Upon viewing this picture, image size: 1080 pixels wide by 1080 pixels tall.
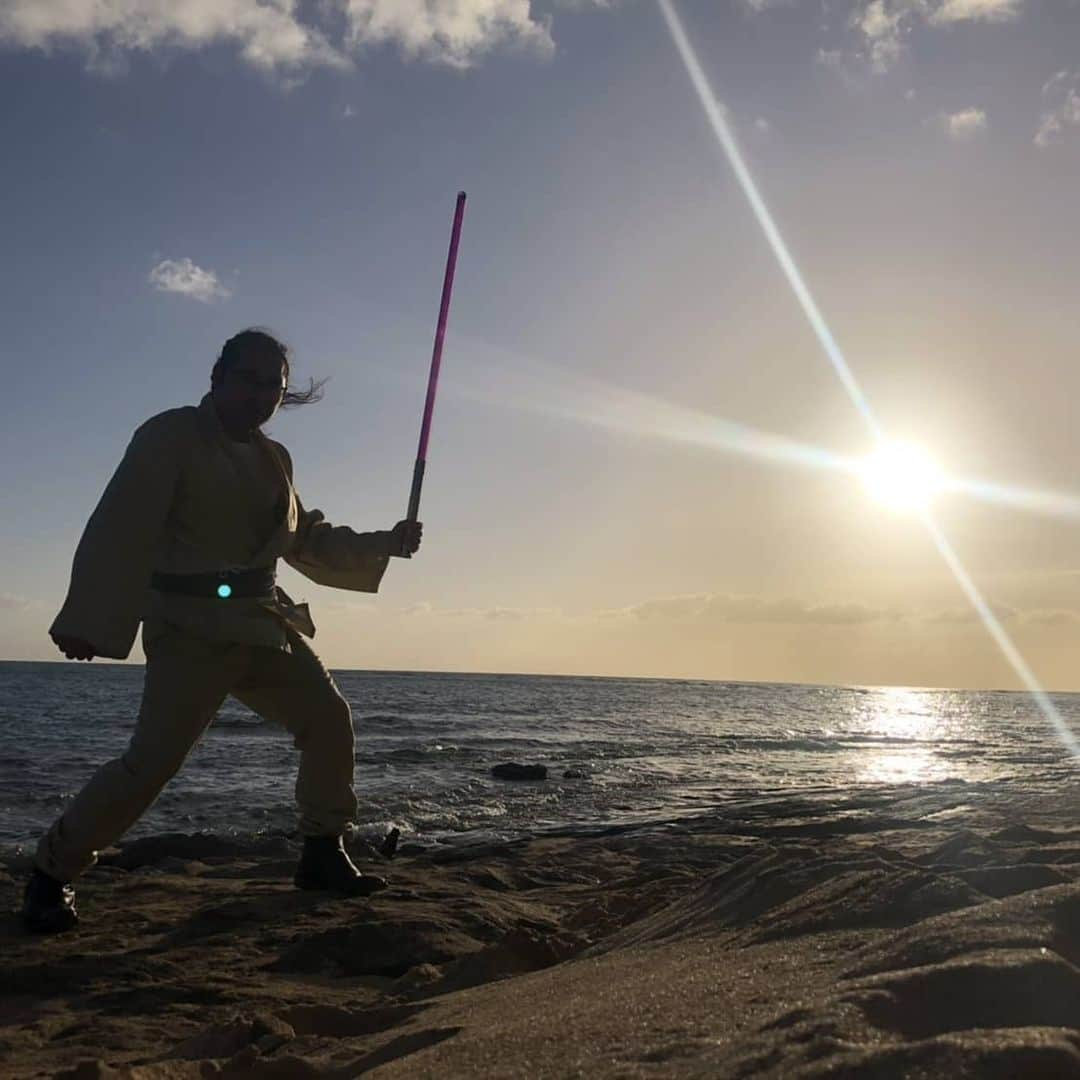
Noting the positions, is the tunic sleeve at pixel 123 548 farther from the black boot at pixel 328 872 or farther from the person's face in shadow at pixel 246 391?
the black boot at pixel 328 872

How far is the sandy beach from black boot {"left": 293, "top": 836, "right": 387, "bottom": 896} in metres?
0.12

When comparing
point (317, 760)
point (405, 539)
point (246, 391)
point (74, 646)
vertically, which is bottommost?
point (317, 760)

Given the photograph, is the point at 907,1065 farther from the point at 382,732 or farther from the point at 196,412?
the point at 382,732

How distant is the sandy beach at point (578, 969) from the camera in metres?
1.31

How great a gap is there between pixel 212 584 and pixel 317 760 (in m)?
0.90

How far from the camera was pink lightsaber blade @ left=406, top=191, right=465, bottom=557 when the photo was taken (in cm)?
448

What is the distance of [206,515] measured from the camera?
3.83m

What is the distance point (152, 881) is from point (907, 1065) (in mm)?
4037

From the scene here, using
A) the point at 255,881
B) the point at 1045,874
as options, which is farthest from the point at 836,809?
the point at 1045,874

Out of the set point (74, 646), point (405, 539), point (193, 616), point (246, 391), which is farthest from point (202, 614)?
point (405, 539)

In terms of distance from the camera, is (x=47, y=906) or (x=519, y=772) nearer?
(x=47, y=906)

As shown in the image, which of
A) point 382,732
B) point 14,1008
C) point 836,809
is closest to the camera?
point 14,1008

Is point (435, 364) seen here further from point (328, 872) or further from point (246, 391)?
point (328, 872)

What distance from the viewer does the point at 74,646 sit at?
3443 mm
